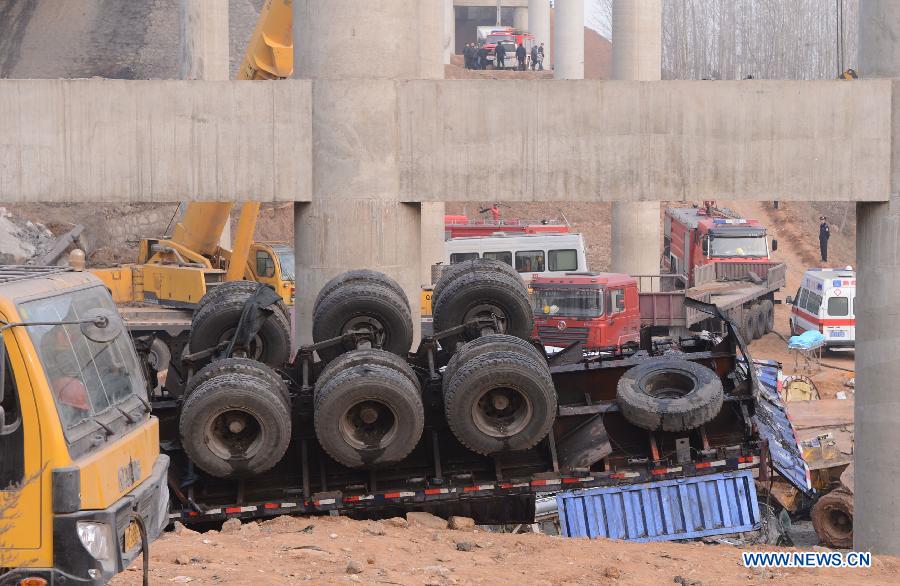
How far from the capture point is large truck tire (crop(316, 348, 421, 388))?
11.6 meters

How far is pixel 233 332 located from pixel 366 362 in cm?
259

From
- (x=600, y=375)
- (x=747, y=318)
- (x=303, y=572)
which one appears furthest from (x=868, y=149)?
(x=747, y=318)

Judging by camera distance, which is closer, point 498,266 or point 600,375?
point 600,375

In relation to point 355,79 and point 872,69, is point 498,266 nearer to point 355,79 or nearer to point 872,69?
point 355,79

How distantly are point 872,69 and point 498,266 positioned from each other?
5.80 metres

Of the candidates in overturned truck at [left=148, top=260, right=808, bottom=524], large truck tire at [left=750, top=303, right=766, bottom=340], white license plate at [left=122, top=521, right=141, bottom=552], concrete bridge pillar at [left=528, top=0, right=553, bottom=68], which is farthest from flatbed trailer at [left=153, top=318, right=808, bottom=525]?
concrete bridge pillar at [left=528, top=0, right=553, bottom=68]

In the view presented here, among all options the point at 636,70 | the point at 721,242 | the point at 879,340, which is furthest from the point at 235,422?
the point at 636,70

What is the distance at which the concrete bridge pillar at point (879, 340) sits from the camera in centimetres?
1517

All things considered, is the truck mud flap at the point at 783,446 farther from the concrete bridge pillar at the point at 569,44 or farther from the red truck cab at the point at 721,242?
the concrete bridge pillar at the point at 569,44

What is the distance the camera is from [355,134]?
15.4 meters

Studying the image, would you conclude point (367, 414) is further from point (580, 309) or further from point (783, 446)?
point (580, 309)

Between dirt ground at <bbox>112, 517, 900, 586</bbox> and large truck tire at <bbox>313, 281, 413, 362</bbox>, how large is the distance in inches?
97.5

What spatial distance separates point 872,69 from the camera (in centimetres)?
1555
